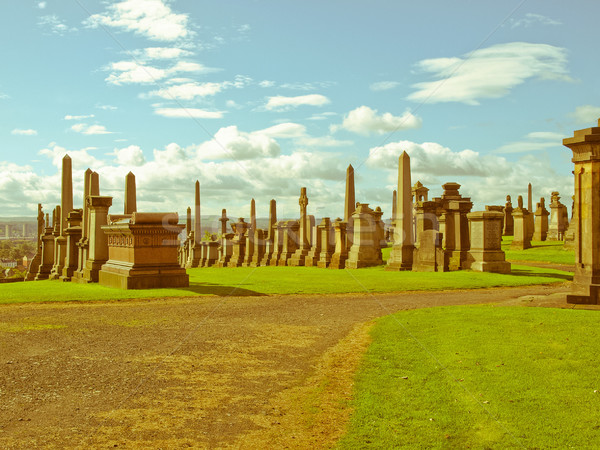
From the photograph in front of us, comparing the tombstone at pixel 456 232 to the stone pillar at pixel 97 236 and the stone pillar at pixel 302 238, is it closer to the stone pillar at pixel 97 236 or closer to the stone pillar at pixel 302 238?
the stone pillar at pixel 302 238

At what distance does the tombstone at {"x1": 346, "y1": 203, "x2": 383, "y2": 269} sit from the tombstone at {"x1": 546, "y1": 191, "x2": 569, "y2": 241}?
712 inches

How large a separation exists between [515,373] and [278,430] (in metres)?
2.86

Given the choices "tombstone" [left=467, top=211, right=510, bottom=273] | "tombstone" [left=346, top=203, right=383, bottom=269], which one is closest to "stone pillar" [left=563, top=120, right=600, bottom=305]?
"tombstone" [left=467, top=211, right=510, bottom=273]

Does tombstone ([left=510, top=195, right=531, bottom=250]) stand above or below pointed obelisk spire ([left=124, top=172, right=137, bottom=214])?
below

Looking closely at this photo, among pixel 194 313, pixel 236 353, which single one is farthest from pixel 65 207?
pixel 236 353

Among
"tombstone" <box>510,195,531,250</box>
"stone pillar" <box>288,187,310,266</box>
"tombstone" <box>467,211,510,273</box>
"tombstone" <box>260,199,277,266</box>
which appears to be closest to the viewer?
"tombstone" <box>467,211,510,273</box>

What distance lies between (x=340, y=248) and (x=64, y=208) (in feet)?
43.7

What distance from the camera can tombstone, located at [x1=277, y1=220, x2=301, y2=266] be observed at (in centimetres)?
3162

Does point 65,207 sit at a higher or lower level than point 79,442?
higher

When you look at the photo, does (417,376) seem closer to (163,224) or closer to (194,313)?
(194,313)

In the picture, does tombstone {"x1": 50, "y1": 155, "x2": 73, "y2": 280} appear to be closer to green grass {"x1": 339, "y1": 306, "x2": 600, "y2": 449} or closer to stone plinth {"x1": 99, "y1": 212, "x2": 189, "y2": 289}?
stone plinth {"x1": 99, "y1": 212, "x2": 189, "y2": 289}

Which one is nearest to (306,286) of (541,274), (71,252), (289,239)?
(541,274)

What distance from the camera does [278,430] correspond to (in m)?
4.58

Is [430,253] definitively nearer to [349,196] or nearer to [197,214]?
[349,196]
